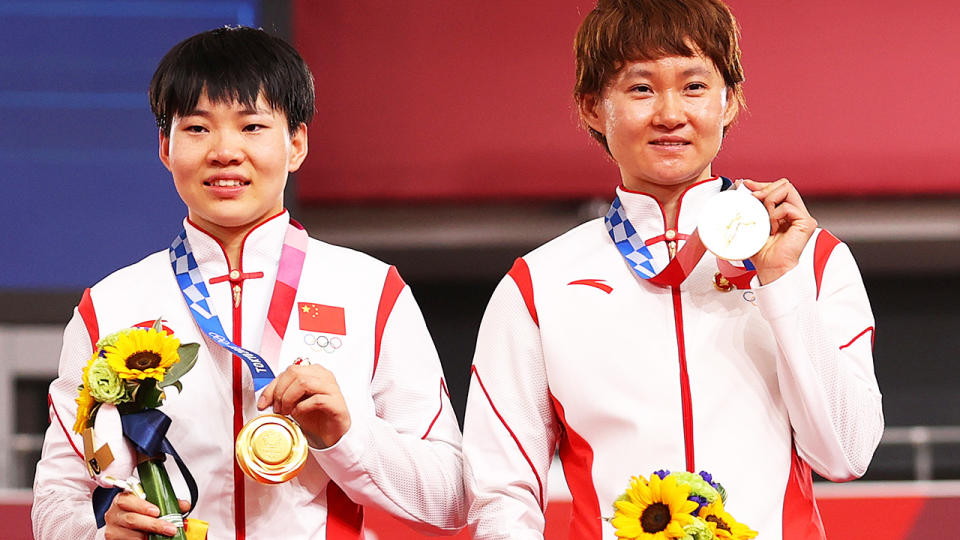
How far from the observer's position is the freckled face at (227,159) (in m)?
1.89


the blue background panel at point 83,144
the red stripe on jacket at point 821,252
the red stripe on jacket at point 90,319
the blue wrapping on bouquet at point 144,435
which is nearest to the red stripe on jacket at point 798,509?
the red stripe on jacket at point 821,252

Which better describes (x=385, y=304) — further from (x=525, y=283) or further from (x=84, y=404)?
(x=84, y=404)

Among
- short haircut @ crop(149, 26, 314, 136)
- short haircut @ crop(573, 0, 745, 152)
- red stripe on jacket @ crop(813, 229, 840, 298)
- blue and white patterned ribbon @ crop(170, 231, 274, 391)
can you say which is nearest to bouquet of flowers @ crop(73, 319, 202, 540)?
blue and white patterned ribbon @ crop(170, 231, 274, 391)

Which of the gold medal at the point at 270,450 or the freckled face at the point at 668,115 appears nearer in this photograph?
the gold medal at the point at 270,450

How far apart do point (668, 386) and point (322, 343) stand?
53cm

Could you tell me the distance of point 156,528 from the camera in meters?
1.58

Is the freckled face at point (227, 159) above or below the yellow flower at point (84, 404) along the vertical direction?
above

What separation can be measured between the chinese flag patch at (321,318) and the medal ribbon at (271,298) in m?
0.03

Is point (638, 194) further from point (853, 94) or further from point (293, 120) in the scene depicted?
point (853, 94)

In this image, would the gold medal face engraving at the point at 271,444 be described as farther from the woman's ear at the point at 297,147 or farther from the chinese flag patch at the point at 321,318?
the woman's ear at the point at 297,147

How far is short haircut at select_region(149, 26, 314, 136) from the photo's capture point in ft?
6.30

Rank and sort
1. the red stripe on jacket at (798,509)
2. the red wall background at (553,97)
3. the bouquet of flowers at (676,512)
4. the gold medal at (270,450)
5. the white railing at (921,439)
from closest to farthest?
1. the bouquet of flowers at (676,512)
2. the gold medal at (270,450)
3. the red stripe on jacket at (798,509)
4. the white railing at (921,439)
5. the red wall background at (553,97)

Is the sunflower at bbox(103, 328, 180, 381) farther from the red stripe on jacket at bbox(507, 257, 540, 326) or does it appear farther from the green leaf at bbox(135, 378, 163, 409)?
the red stripe on jacket at bbox(507, 257, 540, 326)

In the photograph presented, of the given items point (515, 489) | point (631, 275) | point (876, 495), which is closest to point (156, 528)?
point (515, 489)
